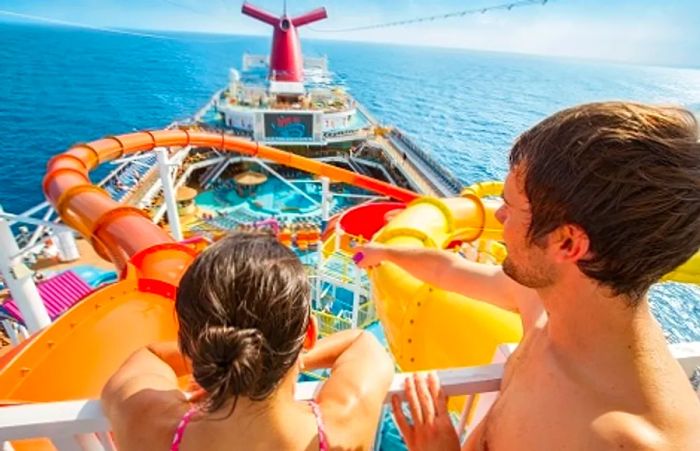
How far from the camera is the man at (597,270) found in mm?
958

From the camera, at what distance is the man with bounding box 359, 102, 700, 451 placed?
958 millimetres

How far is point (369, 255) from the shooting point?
262 cm

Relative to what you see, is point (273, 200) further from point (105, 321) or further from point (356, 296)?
point (105, 321)

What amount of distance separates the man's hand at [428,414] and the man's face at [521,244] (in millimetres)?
435

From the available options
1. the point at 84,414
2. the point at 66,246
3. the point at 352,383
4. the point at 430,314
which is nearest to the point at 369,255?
the point at 430,314

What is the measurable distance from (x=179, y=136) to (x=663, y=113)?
8199 mm

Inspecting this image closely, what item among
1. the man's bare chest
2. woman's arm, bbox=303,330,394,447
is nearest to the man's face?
the man's bare chest

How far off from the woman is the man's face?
553 millimetres

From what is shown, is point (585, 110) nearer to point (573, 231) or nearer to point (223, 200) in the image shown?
point (573, 231)

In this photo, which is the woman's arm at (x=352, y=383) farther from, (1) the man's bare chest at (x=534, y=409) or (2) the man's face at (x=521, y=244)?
(2) the man's face at (x=521, y=244)

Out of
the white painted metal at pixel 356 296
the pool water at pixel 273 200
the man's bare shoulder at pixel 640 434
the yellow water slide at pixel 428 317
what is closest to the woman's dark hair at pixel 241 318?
the man's bare shoulder at pixel 640 434

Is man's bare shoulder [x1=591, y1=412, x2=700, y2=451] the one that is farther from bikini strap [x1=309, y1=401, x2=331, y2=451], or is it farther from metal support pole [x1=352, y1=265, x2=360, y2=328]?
metal support pole [x1=352, y1=265, x2=360, y2=328]

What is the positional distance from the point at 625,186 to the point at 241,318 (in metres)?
0.95

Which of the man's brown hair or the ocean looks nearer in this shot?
the man's brown hair
